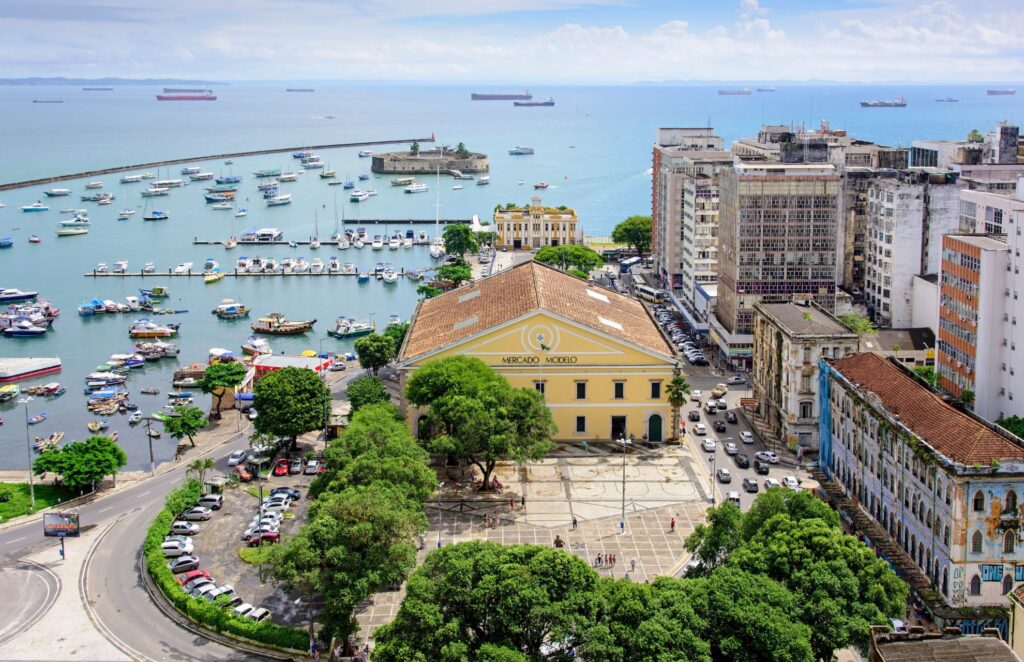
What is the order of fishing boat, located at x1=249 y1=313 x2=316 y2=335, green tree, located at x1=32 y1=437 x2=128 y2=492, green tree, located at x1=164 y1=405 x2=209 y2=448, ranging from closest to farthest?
1. green tree, located at x1=32 y1=437 x2=128 y2=492
2. green tree, located at x1=164 y1=405 x2=209 y2=448
3. fishing boat, located at x1=249 y1=313 x2=316 y2=335

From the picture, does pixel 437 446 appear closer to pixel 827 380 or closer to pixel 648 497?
pixel 648 497

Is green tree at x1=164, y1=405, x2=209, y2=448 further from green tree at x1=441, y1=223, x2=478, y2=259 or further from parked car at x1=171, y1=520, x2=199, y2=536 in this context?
green tree at x1=441, y1=223, x2=478, y2=259

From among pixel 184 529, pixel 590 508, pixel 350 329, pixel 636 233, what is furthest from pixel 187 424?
pixel 636 233

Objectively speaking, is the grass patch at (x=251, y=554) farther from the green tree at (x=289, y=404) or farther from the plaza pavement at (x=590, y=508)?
the green tree at (x=289, y=404)

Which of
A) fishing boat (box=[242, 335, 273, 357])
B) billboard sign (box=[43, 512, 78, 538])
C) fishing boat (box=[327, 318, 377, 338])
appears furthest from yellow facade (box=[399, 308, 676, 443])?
fishing boat (box=[327, 318, 377, 338])

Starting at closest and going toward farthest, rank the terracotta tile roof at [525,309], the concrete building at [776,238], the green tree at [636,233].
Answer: the terracotta tile roof at [525,309] → the concrete building at [776,238] → the green tree at [636,233]

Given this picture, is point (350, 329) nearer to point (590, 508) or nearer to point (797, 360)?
point (797, 360)

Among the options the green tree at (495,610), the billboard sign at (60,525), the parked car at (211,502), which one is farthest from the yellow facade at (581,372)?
the green tree at (495,610)

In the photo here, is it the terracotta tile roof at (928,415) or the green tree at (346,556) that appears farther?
the terracotta tile roof at (928,415)
